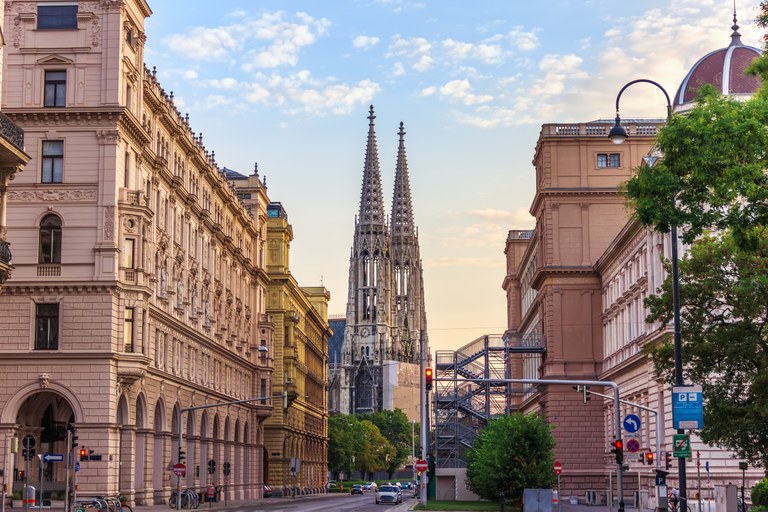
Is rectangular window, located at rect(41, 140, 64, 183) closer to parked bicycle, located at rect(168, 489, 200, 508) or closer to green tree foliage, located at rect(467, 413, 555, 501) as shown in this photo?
parked bicycle, located at rect(168, 489, 200, 508)

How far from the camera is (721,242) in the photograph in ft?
133

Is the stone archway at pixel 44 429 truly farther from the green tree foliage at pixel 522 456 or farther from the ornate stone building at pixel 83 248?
the green tree foliage at pixel 522 456

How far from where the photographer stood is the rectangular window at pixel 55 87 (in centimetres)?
6022

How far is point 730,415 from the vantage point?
39.0m

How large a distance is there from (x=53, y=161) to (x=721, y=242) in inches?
1321

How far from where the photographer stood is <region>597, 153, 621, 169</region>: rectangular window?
82562 mm

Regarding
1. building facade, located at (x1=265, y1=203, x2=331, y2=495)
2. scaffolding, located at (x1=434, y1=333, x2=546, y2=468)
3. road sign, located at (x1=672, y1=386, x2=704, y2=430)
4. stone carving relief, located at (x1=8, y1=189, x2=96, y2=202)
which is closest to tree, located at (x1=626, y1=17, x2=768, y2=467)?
road sign, located at (x1=672, y1=386, x2=704, y2=430)

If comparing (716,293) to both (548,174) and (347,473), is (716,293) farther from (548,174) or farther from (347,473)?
(347,473)

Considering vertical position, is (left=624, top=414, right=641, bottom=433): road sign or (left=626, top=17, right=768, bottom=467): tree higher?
(left=626, top=17, right=768, bottom=467): tree

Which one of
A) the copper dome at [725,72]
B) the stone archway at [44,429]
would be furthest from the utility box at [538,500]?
the copper dome at [725,72]

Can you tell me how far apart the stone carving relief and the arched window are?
917 mm

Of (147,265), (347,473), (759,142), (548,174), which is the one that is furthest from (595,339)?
(347,473)

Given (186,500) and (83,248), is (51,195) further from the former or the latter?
(186,500)

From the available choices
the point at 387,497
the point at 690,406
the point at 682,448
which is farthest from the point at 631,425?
the point at 387,497
